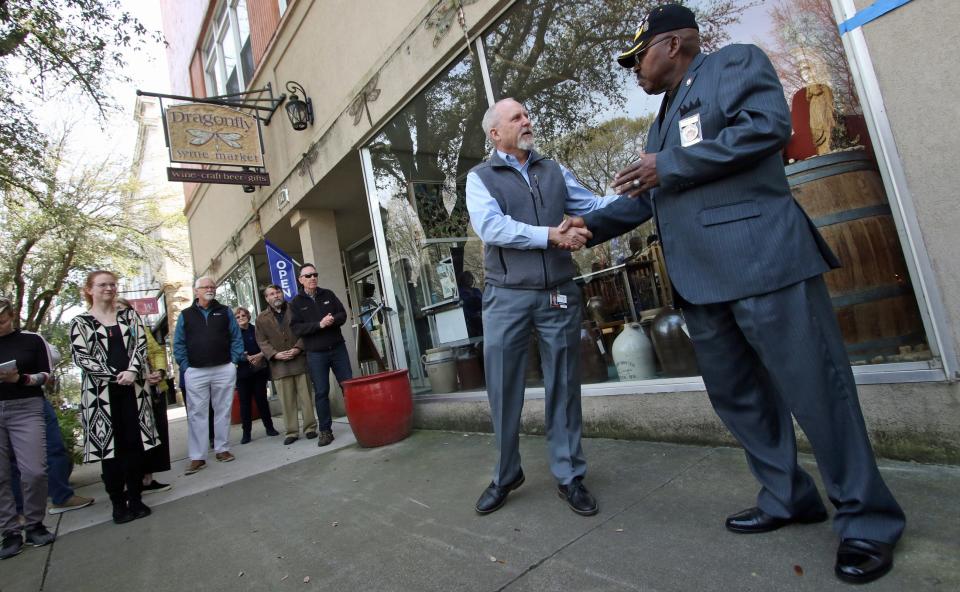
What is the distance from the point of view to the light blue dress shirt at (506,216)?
246cm

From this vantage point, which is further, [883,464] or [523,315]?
[523,315]

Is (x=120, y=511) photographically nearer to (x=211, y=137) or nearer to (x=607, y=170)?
(x=607, y=170)

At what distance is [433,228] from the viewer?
6457mm

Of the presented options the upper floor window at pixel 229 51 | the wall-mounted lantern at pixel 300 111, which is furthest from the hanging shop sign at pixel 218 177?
the upper floor window at pixel 229 51

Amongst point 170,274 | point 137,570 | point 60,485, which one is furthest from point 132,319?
point 170,274

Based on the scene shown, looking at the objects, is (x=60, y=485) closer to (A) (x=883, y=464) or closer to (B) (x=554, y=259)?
(B) (x=554, y=259)

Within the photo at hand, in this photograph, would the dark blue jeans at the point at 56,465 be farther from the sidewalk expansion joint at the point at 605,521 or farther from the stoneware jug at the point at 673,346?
the stoneware jug at the point at 673,346

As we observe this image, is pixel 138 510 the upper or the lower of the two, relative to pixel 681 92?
lower

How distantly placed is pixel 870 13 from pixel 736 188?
134 centimetres

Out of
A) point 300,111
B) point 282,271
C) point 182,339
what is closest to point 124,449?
point 182,339

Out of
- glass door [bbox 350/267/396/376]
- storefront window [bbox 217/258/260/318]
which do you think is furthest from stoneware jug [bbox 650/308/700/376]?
storefront window [bbox 217/258/260/318]

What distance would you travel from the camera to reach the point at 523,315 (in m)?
2.61

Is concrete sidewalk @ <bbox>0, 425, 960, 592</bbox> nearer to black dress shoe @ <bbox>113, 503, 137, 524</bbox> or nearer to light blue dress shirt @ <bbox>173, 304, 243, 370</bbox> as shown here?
black dress shoe @ <bbox>113, 503, 137, 524</bbox>

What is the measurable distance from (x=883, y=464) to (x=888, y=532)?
3.07 feet
